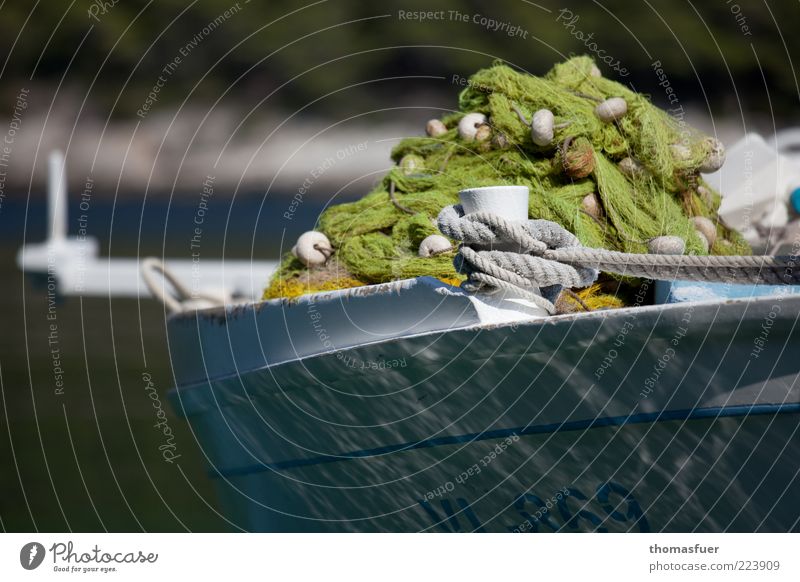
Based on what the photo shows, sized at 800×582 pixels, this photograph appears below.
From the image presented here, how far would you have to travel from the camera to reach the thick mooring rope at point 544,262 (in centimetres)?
Answer: 267

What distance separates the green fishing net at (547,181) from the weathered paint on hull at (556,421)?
1.23 feet

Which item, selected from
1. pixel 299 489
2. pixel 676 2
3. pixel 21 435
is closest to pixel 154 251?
pixel 21 435

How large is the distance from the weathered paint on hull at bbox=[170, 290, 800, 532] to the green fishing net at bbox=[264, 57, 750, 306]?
0.38 metres

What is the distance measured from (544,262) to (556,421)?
42 cm

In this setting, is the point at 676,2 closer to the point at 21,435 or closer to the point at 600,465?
the point at 21,435

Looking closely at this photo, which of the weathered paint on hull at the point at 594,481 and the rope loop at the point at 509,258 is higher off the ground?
the rope loop at the point at 509,258

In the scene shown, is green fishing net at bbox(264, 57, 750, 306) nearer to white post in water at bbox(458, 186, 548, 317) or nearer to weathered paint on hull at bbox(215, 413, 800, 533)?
white post in water at bbox(458, 186, 548, 317)

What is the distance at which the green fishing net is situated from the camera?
3.20m

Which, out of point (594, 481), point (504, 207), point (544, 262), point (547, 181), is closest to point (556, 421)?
point (594, 481)

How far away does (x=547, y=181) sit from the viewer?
3.29m

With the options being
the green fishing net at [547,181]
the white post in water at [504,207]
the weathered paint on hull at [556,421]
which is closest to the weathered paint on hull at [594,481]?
the weathered paint on hull at [556,421]

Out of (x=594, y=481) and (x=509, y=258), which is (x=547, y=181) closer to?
(x=509, y=258)

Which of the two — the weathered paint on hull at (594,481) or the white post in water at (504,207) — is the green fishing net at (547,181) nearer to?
the white post in water at (504,207)

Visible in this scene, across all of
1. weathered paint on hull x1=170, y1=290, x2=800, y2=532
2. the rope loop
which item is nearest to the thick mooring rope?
the rope loop
